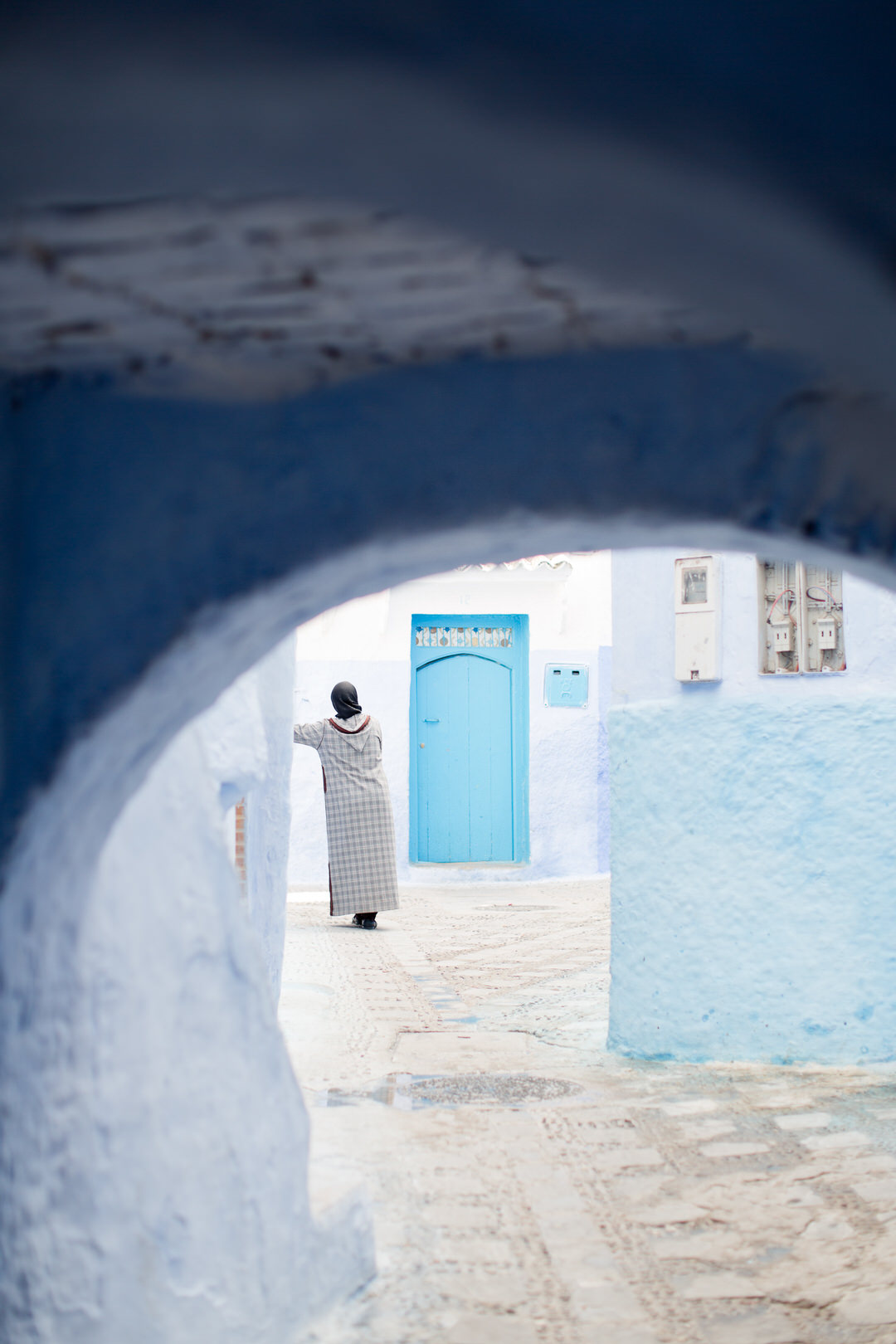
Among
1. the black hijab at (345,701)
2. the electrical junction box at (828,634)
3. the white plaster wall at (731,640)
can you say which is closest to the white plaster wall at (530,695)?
the black hijab at (345,701)

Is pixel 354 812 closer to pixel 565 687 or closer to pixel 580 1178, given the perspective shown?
pixel 565 687

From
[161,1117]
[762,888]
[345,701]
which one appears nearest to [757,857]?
[762,888]

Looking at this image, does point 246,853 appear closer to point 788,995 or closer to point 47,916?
point 788,995

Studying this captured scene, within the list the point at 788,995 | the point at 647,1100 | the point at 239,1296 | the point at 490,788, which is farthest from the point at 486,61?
the point at 490,788

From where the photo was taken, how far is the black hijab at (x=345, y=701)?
24.1 feet

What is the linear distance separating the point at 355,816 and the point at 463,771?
9.86ft

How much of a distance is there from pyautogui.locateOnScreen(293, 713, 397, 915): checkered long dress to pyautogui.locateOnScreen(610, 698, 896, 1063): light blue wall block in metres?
3.04

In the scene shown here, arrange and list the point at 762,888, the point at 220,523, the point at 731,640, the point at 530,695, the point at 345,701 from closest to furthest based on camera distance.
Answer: the point at 220,523, the point at 762,888, the point at 731,640, the point at 345,701, the point at 530,695

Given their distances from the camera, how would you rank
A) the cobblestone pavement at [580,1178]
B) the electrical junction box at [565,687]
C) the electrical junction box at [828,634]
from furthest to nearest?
the electrical junction box at [565,687]
the electrical junction box at [828,634]
the cobblestone pavement at [580,1178]

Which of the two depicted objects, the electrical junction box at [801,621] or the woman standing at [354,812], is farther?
the woman standing at [354,812]

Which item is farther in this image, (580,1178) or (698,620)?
(698,620)

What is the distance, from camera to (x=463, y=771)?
1016cm

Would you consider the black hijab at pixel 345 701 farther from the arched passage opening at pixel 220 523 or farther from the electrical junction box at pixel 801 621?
the arched passage opening at pixel 220 523

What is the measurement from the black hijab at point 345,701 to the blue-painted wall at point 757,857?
3.15m
